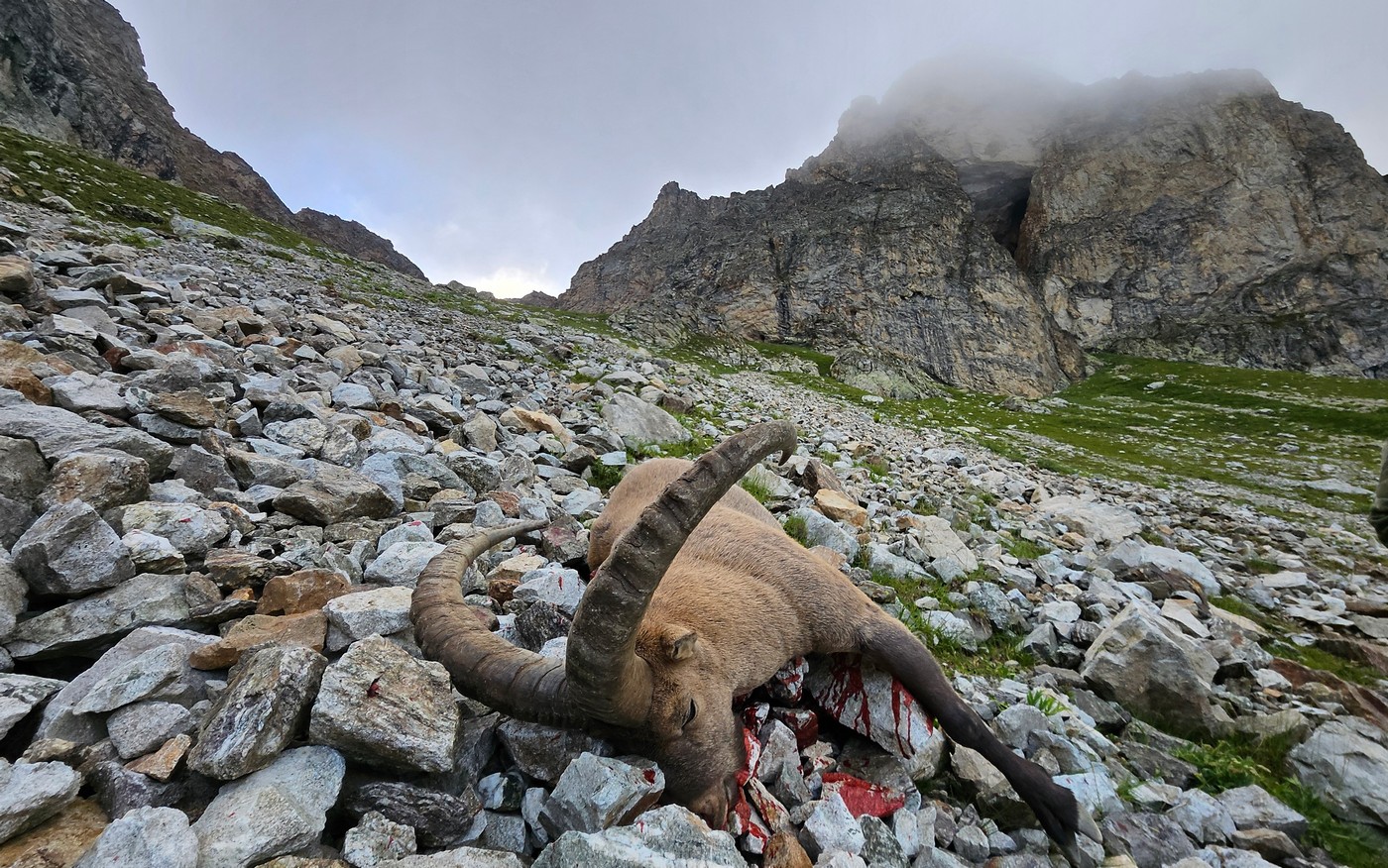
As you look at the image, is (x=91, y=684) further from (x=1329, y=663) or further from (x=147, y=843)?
(x=1329, y=663)

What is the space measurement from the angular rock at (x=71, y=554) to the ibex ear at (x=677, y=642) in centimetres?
344

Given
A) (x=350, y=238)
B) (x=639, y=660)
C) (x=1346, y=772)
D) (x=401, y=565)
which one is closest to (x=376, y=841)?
(x=639, y=660)

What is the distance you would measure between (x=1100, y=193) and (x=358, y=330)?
389ft

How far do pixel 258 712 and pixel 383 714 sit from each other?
506mm

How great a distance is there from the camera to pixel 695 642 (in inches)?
134

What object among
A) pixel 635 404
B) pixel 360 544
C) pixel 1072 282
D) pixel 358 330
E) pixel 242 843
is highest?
pixel 1072 282

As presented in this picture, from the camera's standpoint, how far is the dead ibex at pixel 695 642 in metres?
2.40

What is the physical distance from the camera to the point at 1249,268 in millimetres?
82250

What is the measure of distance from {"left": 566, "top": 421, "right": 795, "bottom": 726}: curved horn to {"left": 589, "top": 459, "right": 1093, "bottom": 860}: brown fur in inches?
18.6

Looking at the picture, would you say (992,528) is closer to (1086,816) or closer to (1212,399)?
(1086,816)

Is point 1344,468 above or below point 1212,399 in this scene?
below

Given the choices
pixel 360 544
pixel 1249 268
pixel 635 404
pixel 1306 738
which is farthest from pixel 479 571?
pixel 1249 268

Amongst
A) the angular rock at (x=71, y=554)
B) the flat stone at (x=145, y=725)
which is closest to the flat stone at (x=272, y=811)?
the flat stone at (x=145, y=725)

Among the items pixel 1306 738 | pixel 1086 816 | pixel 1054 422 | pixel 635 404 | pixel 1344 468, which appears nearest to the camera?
pixel 1086 816
